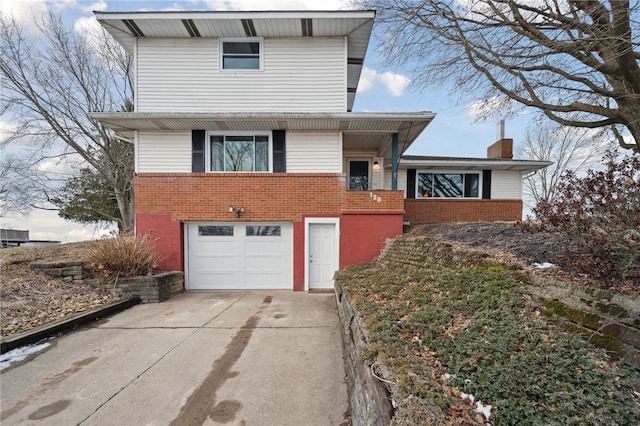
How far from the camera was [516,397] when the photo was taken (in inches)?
75.9

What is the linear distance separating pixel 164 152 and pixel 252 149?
8.40 ft

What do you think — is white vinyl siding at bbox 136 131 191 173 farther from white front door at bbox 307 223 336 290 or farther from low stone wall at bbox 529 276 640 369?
low stone wall at bbox 529 276 640 369

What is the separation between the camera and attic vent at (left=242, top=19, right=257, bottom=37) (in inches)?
332

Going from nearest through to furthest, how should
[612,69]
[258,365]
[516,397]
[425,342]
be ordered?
[516,397] → [425,342] → [258,365] → [612,69]

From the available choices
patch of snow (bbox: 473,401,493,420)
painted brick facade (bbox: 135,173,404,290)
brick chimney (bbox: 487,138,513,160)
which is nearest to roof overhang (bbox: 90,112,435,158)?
painted brick facade (bbox: 135,173,404,290)

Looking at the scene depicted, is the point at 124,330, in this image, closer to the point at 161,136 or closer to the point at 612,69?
the point at 161,136

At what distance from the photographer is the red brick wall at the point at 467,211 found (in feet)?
39.6

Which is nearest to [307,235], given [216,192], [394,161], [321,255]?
[321,255]

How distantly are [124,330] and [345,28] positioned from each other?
30.6ft

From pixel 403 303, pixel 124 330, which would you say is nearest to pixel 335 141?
pixel 403 303

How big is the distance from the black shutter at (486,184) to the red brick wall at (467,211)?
1.56ft

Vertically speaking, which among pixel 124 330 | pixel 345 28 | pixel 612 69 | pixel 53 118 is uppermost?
pixel 345 28

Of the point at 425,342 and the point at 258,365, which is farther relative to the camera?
the point at 258,365

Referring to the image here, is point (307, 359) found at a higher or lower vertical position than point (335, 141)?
lower
